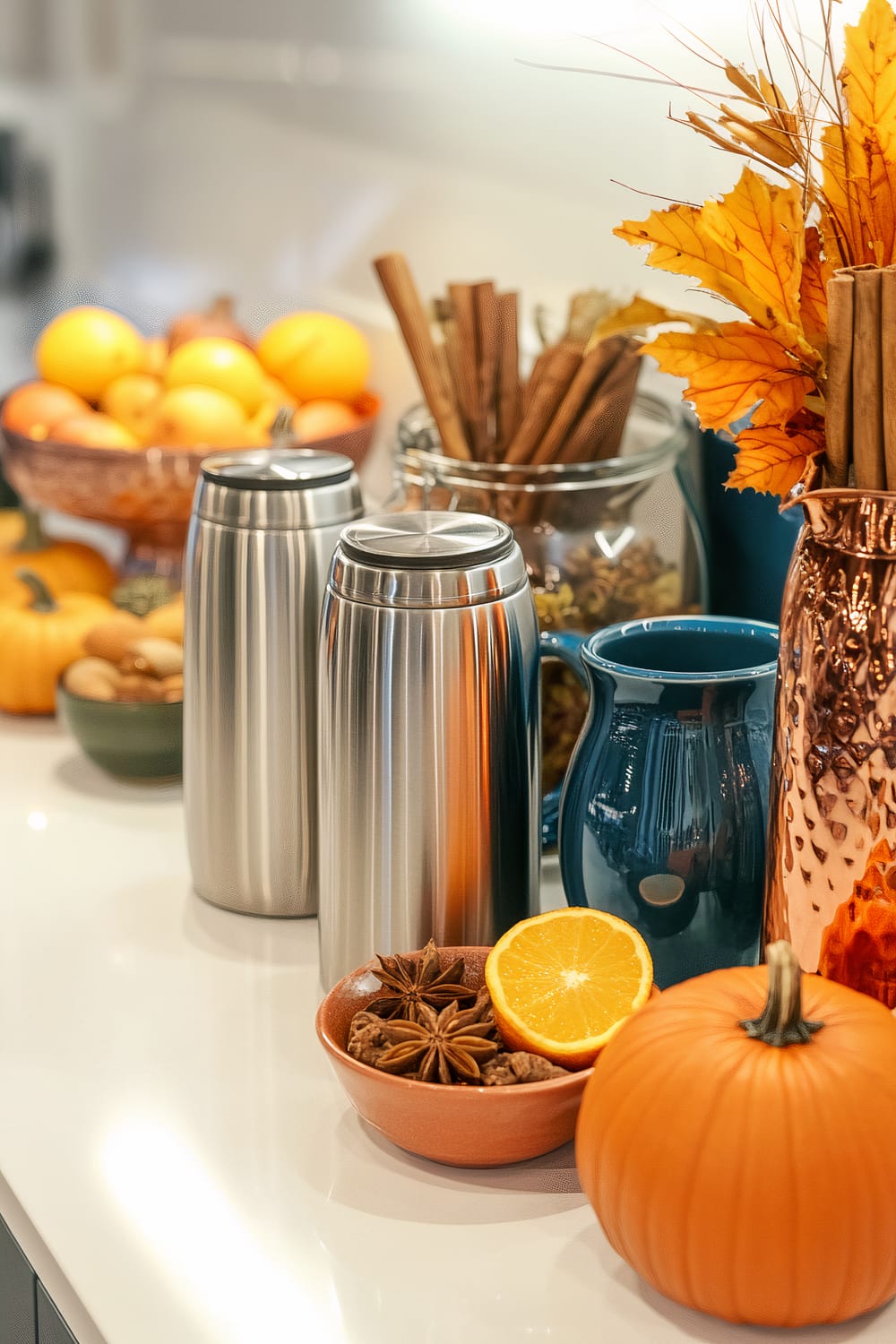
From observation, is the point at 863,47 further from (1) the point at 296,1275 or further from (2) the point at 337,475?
(1) the point at 296,1275

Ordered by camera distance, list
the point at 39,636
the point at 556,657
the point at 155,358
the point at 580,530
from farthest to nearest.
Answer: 1. the point at 155,358
2. the point at 39,636
3. the point at 580,530
4. the point at 556,657

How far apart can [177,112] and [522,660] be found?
139cm

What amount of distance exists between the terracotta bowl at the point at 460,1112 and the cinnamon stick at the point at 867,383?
0.26m

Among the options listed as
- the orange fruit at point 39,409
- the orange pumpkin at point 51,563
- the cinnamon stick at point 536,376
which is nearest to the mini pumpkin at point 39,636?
the orange pumpkin at point 51,563

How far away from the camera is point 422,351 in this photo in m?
0.93

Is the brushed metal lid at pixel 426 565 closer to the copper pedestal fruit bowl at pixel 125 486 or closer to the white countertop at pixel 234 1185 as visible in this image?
the white countertop at pixel 234 1185

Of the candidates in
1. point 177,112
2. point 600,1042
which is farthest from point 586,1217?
point 177,112

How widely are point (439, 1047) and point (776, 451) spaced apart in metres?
0.29

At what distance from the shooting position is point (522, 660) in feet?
2.29

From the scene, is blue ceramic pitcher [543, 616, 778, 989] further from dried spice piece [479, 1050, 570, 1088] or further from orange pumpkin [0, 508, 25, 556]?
orange pumpkin [0, 508, 25, 556]

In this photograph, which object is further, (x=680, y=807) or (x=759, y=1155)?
(x=680, y=807)

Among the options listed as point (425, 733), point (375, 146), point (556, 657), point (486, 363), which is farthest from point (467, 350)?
point (375, 146)

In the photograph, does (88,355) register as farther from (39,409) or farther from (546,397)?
(546,397)

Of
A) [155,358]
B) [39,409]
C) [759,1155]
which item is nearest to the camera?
[759,1155]
